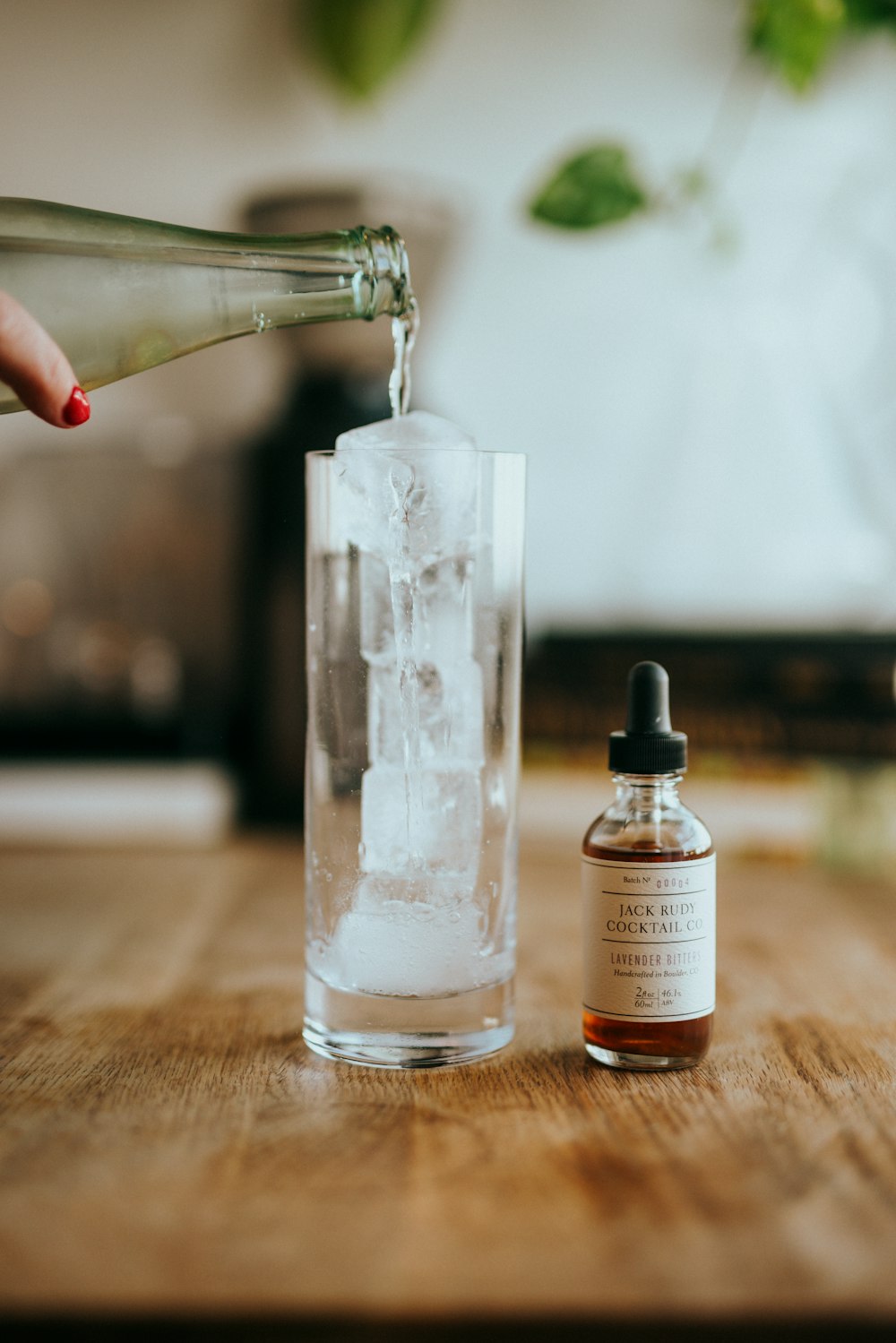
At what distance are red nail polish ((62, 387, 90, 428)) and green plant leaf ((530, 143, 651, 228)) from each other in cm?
99

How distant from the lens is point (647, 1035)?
1.95ft

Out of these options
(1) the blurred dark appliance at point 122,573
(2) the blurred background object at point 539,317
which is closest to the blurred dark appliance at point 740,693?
(2) the blurred background object at point 539,317

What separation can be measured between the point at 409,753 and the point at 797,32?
1.18 meters

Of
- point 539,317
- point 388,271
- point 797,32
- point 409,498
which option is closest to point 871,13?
point 797,32

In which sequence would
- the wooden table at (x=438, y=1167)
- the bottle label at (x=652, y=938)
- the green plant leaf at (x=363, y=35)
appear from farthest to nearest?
the green plant leaf at (x=363, y=35) < the bottle label at (x=652, y=938) < the wooden table at (x=438, y=1167)

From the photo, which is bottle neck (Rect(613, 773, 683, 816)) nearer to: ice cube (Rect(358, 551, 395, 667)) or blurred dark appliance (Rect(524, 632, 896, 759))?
ice cube (Rect(358, 551, 395, 667))

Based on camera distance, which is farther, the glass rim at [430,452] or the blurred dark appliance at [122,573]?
the blurred dark appliance at [122,573]

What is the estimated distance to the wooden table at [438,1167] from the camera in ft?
1.26

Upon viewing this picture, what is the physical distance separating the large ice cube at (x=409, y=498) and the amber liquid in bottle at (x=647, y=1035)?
17 cm

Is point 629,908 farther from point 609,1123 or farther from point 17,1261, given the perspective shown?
point 17,1261

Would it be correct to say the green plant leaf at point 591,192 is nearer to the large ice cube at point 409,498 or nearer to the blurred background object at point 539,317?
the blurred background object at point 539,317

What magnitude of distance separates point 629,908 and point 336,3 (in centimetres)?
126

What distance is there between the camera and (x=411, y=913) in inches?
22.8

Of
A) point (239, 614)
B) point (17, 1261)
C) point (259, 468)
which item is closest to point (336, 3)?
point (259, 468)
